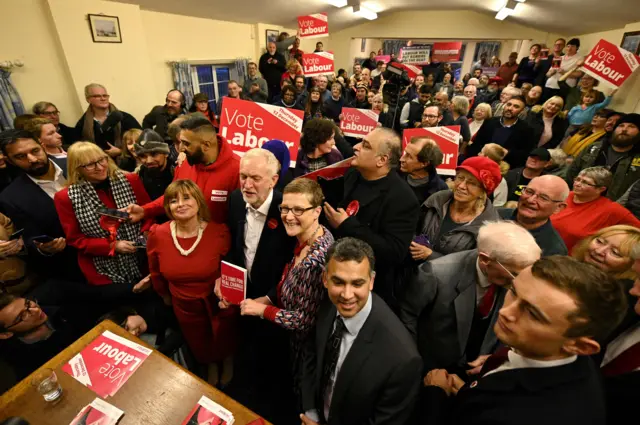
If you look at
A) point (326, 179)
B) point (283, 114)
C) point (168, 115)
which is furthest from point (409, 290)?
point (168, 115)

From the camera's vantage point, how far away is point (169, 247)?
207cm

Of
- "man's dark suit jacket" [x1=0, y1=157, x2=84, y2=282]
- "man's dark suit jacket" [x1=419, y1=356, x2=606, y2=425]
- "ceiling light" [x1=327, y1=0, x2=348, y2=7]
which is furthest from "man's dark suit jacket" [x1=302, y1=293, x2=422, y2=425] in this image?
"ceiling light" [x1=327, y1=0, x2=348, y2=7]

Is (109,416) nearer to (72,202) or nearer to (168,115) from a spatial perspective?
(72,202)

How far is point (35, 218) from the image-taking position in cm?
230

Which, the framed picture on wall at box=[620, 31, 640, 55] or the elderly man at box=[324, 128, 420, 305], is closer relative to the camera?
the elderly man at box=[324, 128, 420, 305]

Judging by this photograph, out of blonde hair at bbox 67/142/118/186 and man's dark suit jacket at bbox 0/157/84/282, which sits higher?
blonde hair at bbox 67/142/118/186

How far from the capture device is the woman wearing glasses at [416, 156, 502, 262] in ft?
6.93

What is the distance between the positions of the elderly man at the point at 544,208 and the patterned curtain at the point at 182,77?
6.44m

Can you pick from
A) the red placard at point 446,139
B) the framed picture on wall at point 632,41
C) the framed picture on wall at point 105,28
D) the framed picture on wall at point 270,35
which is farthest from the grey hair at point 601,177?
the framed picture on wall at point 270,35

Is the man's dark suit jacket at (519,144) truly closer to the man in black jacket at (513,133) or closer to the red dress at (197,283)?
the man in black jacket at (513,133)

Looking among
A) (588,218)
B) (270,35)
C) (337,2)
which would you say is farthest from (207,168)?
(270,35)

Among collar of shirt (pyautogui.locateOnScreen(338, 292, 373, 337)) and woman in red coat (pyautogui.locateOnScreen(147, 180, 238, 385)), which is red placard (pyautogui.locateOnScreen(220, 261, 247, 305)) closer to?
woman in red coat (pyautogui.locateOnScreen(147, 180, 238, 385))

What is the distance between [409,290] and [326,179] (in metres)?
0.97

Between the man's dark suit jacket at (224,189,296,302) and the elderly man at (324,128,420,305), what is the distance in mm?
376
